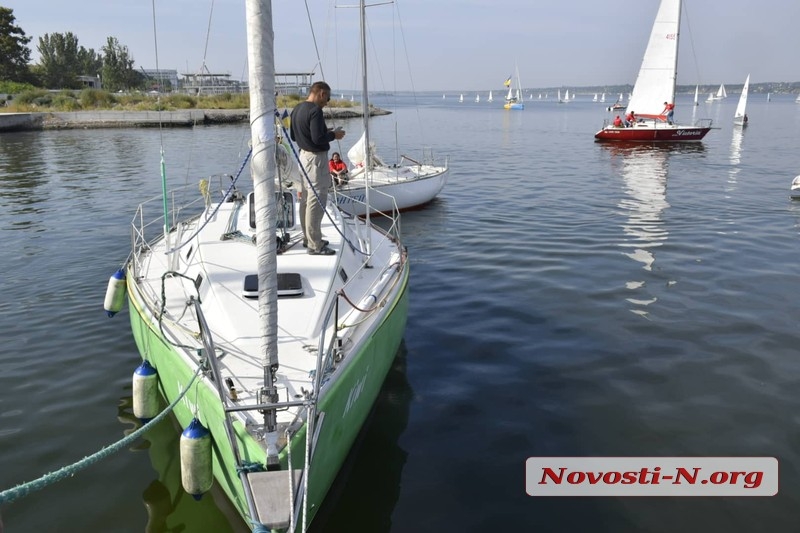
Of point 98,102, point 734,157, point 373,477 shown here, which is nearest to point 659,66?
point 734,157

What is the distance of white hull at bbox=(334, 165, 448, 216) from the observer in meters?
17.0

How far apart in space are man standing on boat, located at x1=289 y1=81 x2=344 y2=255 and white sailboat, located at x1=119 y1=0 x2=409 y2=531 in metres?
0.29

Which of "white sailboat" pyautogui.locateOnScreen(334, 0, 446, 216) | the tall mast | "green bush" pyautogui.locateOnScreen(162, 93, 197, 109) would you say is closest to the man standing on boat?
the tall mast

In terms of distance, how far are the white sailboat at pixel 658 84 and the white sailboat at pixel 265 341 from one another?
1327 inches

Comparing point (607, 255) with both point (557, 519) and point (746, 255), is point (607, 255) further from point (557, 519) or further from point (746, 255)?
point (557, 519)

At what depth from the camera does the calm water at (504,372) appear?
5297 millimetres

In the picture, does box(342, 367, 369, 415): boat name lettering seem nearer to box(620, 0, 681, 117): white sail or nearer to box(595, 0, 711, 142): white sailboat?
box(595, 0, 711, 142): white sailboat

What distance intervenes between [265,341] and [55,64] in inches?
3897

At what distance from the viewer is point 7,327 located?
29.6 ft

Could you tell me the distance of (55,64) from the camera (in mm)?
84688

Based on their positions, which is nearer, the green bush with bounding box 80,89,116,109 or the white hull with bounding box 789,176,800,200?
the white hull with bounding box 789,176,800,200

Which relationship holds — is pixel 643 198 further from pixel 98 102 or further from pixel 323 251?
pixel 98 102

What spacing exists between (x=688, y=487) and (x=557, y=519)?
148cm

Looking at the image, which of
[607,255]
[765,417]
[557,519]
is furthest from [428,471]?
[607,255]
